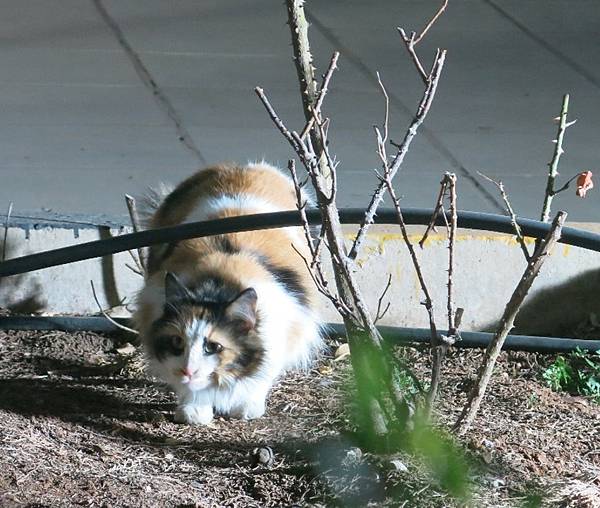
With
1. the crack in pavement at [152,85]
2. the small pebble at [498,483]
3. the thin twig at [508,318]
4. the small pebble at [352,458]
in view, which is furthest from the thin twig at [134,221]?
the small pebble at [498,483]

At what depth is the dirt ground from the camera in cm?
332

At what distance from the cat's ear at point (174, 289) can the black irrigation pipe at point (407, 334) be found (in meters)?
1.04

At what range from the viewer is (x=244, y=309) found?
3785 millimetres

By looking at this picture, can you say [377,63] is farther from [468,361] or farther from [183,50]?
[468,361]

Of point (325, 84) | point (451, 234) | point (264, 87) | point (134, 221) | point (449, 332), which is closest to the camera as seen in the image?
point (325, 84)

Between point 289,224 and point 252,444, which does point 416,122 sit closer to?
point 289,224

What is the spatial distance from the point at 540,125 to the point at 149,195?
311 centimetres

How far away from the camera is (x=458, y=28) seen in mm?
9422

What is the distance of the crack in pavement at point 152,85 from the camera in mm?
6753

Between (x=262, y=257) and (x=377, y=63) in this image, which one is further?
(x=377, y=63)

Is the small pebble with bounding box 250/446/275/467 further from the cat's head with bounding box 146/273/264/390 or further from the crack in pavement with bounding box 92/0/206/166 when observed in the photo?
the crack in pavement with bounding box 92/0/206/166

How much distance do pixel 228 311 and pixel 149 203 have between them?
1.71m

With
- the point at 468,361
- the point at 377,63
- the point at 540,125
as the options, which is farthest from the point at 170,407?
the point at 377,63

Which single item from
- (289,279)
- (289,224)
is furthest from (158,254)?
(289,224)
